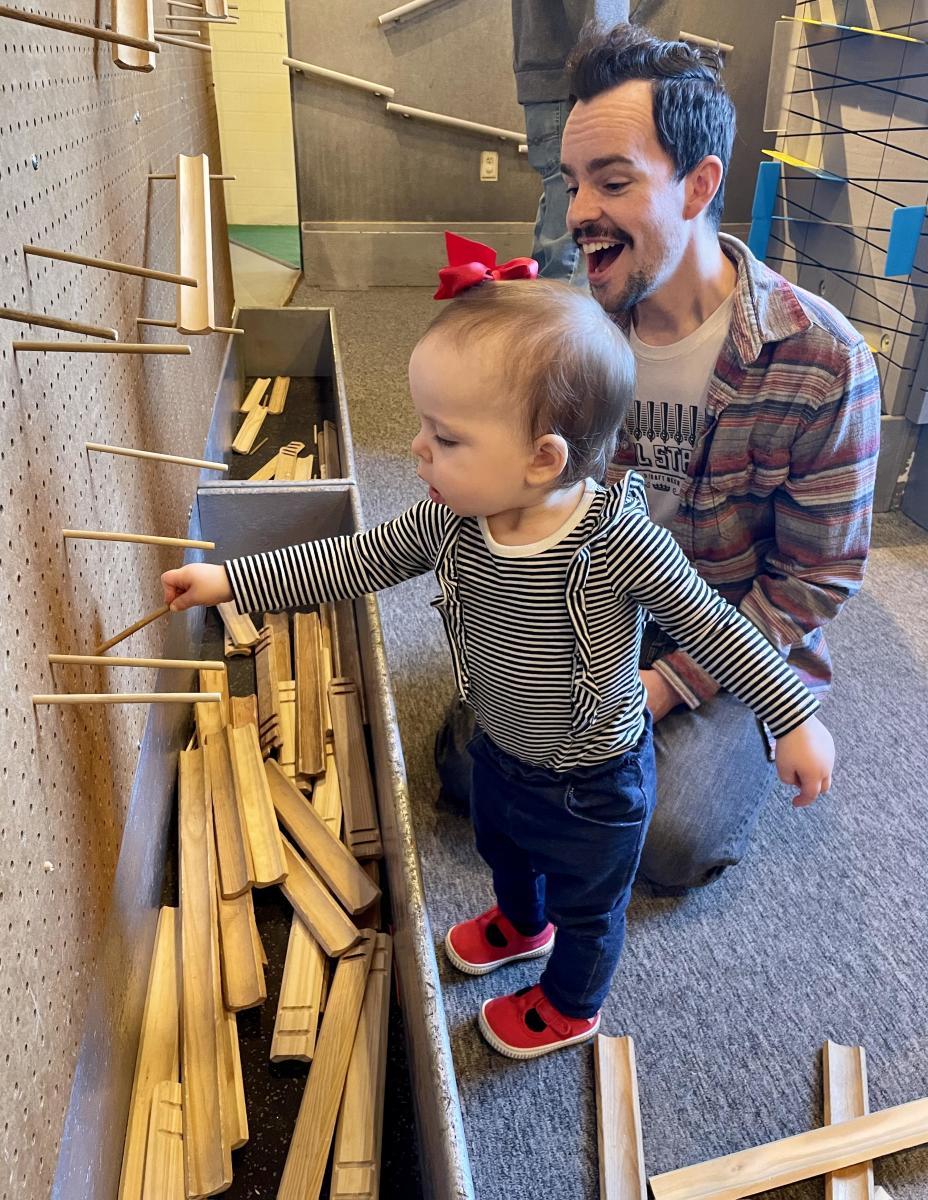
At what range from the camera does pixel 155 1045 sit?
44.1 inches

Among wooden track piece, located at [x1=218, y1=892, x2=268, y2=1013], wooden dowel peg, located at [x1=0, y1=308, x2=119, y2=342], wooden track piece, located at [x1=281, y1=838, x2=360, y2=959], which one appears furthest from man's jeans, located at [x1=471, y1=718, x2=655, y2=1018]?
wooden dowel peg, located at [x1=0, y1=308, x2=119, y2=342]

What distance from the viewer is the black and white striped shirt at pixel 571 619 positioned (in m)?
0.95

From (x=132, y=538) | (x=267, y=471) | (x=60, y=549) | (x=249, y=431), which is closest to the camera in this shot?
(x=132, y=538)

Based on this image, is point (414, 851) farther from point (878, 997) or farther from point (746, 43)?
point (746, 43)

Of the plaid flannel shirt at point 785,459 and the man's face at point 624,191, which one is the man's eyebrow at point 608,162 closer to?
the man's face at point 624,191

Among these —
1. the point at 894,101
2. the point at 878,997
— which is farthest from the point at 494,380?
the point at 894,101

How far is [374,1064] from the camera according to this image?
1103 mm

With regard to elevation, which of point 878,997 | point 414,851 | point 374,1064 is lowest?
point 878,997

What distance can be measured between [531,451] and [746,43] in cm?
440

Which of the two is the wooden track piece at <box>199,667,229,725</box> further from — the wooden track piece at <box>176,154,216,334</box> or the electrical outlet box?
the electrical outlet box

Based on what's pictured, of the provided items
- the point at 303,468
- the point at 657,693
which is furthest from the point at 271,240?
the point at 657,693

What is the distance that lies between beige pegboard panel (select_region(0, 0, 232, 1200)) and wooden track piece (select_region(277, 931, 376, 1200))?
0.29 meters

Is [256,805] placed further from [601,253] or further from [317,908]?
[601,253]

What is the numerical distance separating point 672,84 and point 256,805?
121cm
